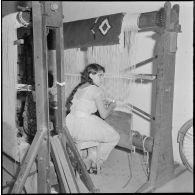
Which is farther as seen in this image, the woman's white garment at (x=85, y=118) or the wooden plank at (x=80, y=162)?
the woman's white garment at (x=85, y=118)

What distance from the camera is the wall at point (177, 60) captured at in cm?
230

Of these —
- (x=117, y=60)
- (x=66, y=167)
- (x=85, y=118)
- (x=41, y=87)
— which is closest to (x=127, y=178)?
(x=85, y=118)

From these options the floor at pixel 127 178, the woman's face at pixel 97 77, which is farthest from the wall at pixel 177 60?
the woman's face at pixel 97 77

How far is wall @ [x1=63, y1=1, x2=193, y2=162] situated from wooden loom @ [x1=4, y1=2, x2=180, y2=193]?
0.40 meters

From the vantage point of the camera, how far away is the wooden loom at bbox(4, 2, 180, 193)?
159cm

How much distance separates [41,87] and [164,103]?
909 mm

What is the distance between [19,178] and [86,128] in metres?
0.66

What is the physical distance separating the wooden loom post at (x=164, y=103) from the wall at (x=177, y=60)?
387 mm

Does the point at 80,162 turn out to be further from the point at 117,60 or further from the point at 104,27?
the point at 104,27

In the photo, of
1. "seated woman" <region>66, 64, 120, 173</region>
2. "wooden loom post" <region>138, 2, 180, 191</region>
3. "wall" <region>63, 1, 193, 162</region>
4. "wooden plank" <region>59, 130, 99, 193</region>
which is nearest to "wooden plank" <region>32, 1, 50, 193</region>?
"wooden plank" <region>59, 130, 99, 193</region>

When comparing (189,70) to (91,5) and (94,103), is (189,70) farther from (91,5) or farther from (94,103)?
(91,5)

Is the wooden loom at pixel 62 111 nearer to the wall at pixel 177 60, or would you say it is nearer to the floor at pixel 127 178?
the floor at pixel 127 178

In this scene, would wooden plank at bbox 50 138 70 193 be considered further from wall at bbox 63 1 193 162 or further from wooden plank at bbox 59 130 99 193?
wall at bbox 63 1 193 162

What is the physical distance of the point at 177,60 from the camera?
241 centimetres
